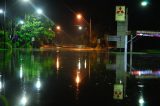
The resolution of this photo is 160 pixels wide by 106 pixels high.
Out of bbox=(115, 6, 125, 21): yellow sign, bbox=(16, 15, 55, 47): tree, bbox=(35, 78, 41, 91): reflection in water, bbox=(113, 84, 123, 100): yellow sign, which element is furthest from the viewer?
bbox=(16, 15, 55, 47): tree

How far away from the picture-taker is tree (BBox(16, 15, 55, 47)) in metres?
72.7

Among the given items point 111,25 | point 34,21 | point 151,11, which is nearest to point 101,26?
point 111,25

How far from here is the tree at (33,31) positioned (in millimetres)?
72688

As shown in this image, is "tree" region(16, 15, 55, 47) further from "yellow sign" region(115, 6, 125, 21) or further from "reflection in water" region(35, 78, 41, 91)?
"reflection in water" region(35, 78, 41, 91)

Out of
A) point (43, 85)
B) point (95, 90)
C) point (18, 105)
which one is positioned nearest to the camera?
point (18, 105)

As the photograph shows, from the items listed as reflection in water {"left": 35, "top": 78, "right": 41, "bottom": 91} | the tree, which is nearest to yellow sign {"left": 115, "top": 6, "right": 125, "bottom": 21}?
reflection in water {"left": 35, "top": 78, "right": 41, "bottom": 91}

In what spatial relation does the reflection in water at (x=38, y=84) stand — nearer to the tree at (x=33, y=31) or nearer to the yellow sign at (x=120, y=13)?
the yellow sign at (x=120, y=13)

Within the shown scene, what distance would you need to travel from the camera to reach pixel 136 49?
59844 mm

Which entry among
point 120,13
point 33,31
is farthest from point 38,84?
point 33,31

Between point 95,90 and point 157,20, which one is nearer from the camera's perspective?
point 95,90

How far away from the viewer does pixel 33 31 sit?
7375 cm

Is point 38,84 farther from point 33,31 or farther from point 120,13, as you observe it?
point 33,31

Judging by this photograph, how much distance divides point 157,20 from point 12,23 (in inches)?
1116

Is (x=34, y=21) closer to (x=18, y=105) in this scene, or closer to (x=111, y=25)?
(x=111, y=25)
